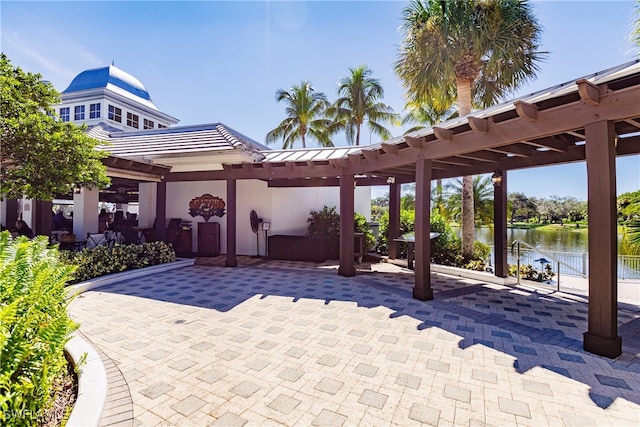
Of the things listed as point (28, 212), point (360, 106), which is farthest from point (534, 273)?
point (28, 212)

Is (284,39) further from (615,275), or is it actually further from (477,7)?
(615,275)

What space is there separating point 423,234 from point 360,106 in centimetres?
1700

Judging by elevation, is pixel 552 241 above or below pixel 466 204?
below

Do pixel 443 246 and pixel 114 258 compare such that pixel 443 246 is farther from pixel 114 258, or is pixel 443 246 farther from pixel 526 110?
pixel 114 258

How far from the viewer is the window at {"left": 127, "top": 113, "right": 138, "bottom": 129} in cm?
1872

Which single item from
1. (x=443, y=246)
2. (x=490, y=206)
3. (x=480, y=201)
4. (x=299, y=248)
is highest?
(x=480, y=201)

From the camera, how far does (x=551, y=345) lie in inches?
159

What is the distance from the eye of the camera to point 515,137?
4.49 m

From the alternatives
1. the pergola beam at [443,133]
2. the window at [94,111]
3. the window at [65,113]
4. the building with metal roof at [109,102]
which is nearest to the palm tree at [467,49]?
the pergola beam at [443,133]

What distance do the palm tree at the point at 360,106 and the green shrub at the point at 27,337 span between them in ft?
67.2

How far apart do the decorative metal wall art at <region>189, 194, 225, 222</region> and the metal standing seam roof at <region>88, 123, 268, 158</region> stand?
2.74 metres

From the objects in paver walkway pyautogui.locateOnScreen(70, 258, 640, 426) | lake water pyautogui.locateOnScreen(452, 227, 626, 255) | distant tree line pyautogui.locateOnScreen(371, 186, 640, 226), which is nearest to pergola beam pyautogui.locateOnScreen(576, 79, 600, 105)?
paver walkway pyautogui.locateOnScreen(70, 258, 640, 426)

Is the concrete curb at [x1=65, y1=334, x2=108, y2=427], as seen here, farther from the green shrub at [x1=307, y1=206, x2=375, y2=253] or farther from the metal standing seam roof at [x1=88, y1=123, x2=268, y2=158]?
the green shrub at [x1=307, y1=206, x2=375, y2=253]

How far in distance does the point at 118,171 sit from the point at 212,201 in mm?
4076
